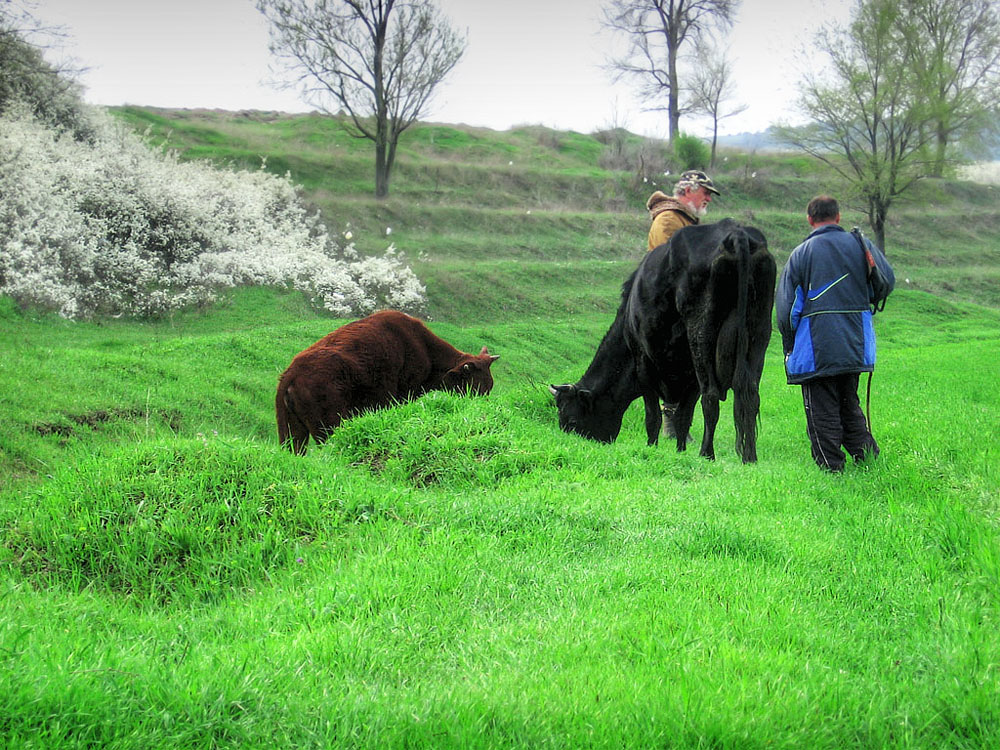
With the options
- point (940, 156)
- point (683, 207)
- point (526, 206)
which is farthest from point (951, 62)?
point (683, 207)

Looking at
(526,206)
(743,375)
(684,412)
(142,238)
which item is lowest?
(684,412)

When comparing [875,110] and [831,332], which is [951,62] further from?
[831,332]

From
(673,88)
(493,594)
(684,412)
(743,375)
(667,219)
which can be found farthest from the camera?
(673,88)

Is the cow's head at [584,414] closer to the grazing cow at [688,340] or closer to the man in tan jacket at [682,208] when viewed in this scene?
the grazing cow at [688,340]

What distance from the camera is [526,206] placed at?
3725 cm

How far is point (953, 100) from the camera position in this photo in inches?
1417

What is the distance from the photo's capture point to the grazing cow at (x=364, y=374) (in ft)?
26.0

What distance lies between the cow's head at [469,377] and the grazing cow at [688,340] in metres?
0.92

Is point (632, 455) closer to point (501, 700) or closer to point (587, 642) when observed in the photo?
point (587, 642)

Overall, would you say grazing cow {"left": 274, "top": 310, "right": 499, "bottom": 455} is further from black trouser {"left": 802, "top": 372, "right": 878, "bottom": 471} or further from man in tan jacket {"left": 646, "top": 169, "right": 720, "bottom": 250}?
black trouser {"left": 802, "top": 372, "right": 878, "bottom": 471}

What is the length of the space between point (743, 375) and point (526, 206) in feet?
101

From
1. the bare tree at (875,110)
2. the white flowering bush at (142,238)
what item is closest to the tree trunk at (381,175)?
the white flowering bush at (142,238)

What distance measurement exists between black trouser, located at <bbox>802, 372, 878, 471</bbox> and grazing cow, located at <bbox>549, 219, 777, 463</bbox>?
0.73 m

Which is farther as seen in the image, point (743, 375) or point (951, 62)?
point (951, 62)
